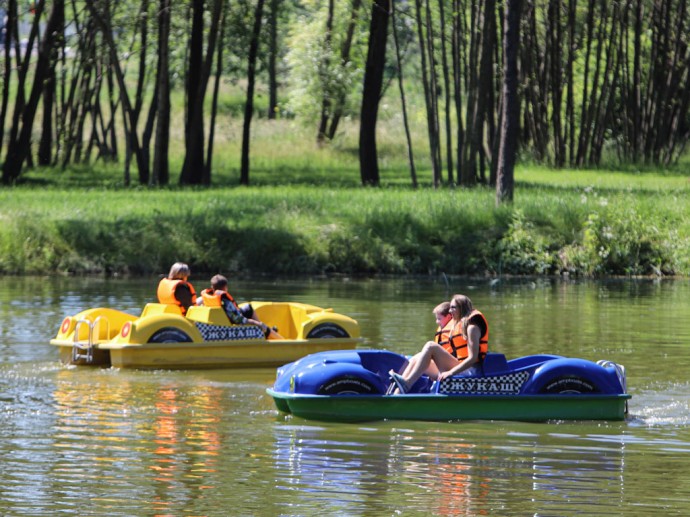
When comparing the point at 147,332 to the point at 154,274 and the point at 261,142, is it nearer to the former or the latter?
the point at 154,274

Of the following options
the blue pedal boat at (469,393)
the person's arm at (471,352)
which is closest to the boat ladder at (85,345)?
the blue pedal boat at (469,393)

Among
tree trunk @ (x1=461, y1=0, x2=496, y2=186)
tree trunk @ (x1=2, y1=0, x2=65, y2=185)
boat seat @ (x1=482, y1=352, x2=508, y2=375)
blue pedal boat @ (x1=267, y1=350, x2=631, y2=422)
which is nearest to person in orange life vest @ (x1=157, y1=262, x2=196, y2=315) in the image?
blue pedal boat @ (x1=267, y1=350, x2=631, y2=422)

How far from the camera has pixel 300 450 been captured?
988 centimetres

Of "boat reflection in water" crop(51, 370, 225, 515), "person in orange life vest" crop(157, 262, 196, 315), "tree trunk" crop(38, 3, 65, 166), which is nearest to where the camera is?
"boat reflection in water" crop(51, 370, 225, 515)

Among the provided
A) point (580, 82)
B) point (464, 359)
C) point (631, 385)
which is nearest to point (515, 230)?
point (631, 385)

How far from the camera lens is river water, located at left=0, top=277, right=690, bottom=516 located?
8.23 metres

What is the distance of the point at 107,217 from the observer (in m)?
27.0

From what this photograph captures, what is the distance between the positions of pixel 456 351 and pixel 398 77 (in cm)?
2087

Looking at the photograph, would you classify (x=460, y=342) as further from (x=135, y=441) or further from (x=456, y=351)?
(x=135, y=441)

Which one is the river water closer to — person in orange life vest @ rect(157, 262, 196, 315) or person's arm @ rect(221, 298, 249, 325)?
person's arm @ rect(221, 298, 249, 325)

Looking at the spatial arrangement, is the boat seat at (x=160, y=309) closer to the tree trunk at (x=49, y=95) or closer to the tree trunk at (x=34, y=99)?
the tree trunk at (x=34, y=99)

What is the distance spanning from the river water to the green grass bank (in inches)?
366

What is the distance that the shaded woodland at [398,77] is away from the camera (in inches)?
1281

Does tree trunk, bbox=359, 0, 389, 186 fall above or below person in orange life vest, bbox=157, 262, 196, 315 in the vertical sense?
above
